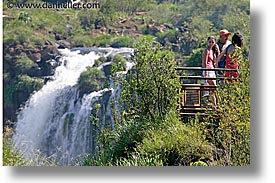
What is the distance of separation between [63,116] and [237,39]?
1309 millimetres

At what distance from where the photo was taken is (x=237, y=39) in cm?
599

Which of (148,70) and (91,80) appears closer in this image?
(148,70)

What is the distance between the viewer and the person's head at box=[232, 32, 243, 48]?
592cm

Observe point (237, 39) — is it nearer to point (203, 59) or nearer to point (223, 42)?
point (223, 42)

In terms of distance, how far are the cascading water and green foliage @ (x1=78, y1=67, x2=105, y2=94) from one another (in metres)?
0.03

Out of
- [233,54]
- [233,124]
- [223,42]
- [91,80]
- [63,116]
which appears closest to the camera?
[233,124]

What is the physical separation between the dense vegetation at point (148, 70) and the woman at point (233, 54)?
0.06m

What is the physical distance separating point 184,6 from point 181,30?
21cm

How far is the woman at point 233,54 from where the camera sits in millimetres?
5863

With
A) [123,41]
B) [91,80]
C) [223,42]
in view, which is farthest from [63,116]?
[223,42]

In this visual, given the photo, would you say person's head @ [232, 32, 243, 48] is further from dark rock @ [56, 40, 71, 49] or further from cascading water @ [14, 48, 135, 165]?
dark rock @ [56, 40, 71, 49]

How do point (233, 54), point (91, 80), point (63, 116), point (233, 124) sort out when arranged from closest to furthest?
1. point (233, 124)
2. point (233, 54)
3. point (91, 80)
4. point (63, 116)

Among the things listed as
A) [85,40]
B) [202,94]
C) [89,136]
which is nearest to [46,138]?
[89,136]

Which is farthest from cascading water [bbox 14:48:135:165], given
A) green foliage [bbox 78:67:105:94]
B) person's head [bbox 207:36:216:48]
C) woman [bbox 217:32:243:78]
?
woman [bbox 217:32:243:78]
